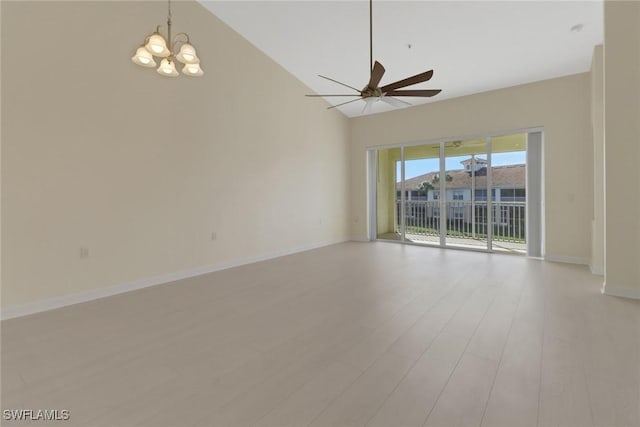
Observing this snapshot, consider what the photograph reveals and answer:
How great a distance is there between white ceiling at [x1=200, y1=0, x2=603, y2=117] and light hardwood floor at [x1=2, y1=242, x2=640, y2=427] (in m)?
3.33

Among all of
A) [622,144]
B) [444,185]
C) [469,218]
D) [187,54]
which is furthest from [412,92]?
[469,218]

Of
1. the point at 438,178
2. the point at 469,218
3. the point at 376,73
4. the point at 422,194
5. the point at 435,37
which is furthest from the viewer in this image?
the point at 422,194

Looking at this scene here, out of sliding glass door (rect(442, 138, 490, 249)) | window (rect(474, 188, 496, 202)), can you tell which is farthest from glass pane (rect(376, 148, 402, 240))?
window (rect(474, 188, 496, 202))

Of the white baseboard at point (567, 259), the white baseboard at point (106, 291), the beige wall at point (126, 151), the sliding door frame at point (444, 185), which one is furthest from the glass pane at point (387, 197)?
the white baseboard at point (106, 291)

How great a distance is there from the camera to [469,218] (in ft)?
20.3

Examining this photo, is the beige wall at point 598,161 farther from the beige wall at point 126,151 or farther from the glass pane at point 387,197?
the beige wall at point 126,151

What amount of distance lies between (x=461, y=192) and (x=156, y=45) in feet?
19.4

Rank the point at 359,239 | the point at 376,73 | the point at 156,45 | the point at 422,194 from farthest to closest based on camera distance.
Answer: the point at 359,239 < the point at 422,194 < the point at 156,45 < the point at 376,73

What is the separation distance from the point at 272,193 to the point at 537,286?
13.9ft

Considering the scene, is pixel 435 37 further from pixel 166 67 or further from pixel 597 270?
pixel 597 270

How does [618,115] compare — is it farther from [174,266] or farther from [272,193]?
[174,266]

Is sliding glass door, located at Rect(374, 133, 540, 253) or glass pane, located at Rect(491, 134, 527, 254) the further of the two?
sliding glass door, located at Rect(374, 133, 540, 253)

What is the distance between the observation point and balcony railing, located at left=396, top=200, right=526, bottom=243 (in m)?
5.90

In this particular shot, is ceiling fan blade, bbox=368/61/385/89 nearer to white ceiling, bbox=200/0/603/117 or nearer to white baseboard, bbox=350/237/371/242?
white ceiling, bbox=200/0/603/117
